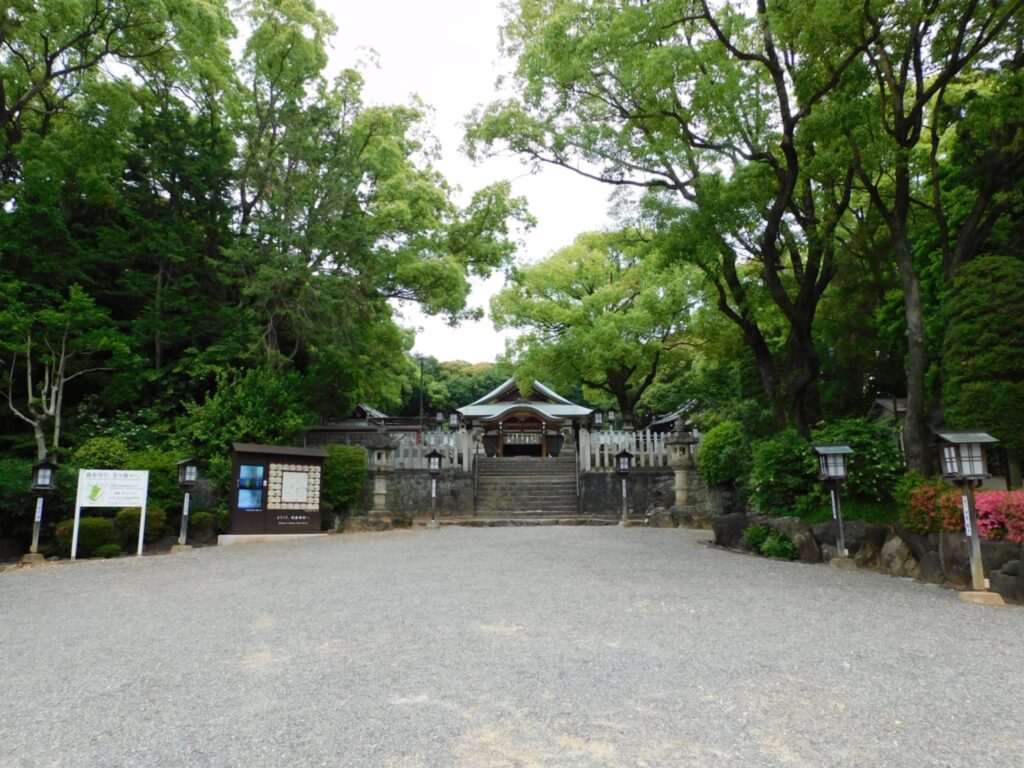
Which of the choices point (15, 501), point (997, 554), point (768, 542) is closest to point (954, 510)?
point (997, 554)

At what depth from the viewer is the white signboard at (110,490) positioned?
31.0 feet

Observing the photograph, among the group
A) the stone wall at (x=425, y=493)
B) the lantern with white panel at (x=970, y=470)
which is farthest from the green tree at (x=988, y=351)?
the stone wall at (x=425, y=493)

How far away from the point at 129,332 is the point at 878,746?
53.5 feet

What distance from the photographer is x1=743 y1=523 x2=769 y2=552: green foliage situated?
904 cm

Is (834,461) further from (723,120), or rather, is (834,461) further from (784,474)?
(723,120)

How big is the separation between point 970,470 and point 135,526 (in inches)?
470

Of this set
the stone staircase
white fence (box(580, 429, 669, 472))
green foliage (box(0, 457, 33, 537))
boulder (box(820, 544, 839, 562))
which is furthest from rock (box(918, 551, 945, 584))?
green foliage (box(0, 457, 33, 537))

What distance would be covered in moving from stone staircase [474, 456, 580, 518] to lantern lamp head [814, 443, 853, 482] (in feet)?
27.1

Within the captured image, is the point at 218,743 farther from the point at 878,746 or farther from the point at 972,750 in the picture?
the point at 972,750

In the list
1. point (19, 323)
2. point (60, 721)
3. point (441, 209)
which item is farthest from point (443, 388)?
point (60, 721)

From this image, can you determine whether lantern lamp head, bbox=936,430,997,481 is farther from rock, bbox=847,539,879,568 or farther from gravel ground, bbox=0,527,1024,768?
rock, bbox=847,539,879,568

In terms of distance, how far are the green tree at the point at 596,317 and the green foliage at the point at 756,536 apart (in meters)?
10.4

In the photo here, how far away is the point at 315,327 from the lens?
14.0 m

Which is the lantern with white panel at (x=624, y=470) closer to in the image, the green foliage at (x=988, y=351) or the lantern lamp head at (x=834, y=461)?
the lantern lamp head at (x=834, y=461)
